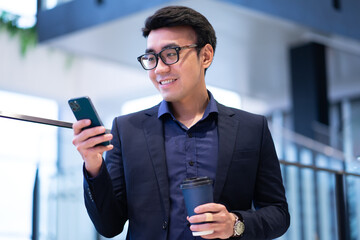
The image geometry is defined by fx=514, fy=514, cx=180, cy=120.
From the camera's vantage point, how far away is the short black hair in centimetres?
179

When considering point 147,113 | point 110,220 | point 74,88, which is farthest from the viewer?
point 74,88

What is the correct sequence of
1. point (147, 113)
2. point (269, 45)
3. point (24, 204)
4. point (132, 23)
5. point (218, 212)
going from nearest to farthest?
point (218, 212) < point (147, 113) < point (24, 204) < point (132, 23) < point (269, 45)

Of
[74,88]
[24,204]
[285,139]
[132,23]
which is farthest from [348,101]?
[24,204]

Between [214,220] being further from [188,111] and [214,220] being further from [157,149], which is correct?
[188,111]

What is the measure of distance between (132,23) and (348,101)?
7.97 metres

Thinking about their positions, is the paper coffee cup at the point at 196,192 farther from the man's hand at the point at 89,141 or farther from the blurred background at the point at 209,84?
the blurred background at the point at 209,84

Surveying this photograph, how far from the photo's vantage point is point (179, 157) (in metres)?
1.74

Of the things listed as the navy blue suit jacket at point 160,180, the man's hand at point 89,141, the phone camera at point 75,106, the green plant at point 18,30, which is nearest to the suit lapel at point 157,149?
the navy blue suit jacket at point 160,180

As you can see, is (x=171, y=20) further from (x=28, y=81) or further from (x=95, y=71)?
(x=95, y=71)

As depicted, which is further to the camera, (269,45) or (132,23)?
(269,45)

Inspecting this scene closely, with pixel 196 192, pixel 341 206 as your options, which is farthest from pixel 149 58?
pixel 341 206

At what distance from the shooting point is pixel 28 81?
11.2 m

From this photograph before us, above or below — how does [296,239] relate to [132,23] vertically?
below

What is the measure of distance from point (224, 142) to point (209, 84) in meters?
9.61
